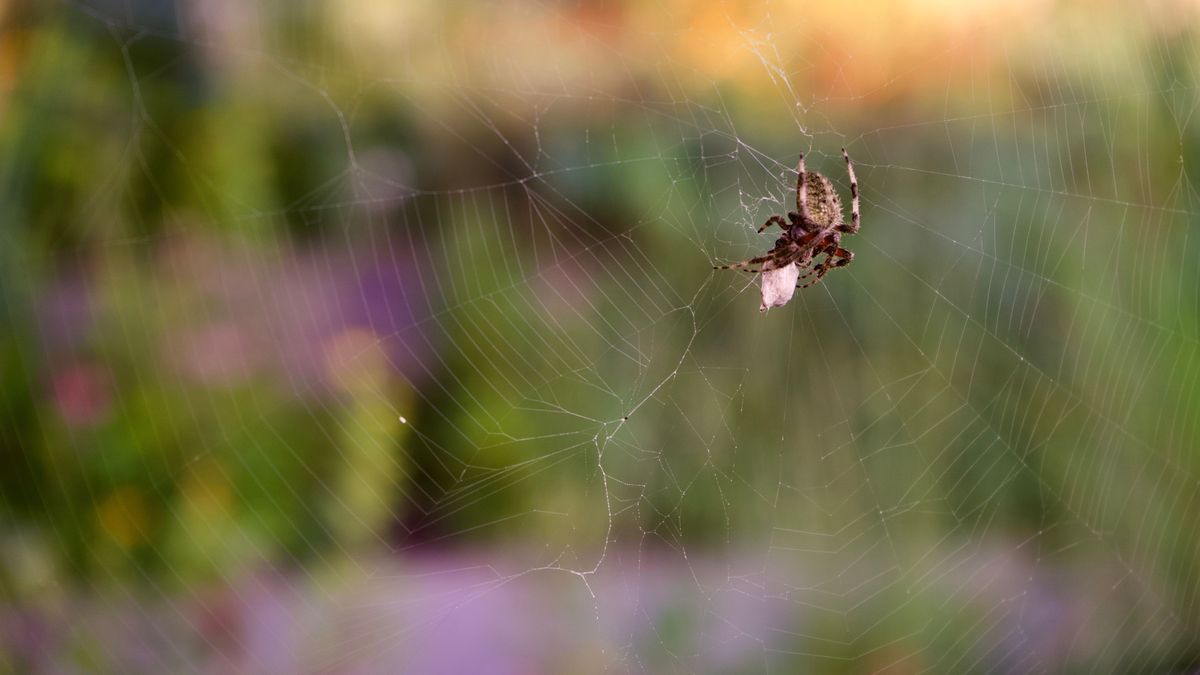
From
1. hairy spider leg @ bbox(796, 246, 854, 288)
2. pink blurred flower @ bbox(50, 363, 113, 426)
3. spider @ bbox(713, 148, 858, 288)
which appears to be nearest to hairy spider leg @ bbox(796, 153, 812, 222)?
spider @ bbox(713, 148, 858, 288)

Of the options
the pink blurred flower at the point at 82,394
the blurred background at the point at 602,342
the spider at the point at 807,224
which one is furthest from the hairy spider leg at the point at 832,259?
the pink blurred flower at the point at 82,394

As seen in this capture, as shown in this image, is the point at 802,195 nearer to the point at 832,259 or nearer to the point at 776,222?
the point at 776,222

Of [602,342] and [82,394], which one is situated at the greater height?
[82,394]

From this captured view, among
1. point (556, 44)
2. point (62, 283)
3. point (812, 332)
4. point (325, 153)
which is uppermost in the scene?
point (556, 44)

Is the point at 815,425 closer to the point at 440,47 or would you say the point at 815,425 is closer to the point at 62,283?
the point at 440,47

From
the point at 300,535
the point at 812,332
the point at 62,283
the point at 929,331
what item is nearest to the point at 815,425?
the point at 812,332

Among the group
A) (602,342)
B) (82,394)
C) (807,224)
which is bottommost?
(602,342)

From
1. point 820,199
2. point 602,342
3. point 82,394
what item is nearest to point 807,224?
point 820,199

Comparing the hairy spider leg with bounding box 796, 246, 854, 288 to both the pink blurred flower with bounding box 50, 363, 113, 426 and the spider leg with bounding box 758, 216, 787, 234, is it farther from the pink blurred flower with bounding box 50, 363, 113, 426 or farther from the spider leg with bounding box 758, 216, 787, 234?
the pink blurred flower with bounding box 50, 363, 113, 426

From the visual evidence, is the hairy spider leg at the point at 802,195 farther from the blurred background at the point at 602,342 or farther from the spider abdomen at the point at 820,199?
the blurred background at the point at 602,342
